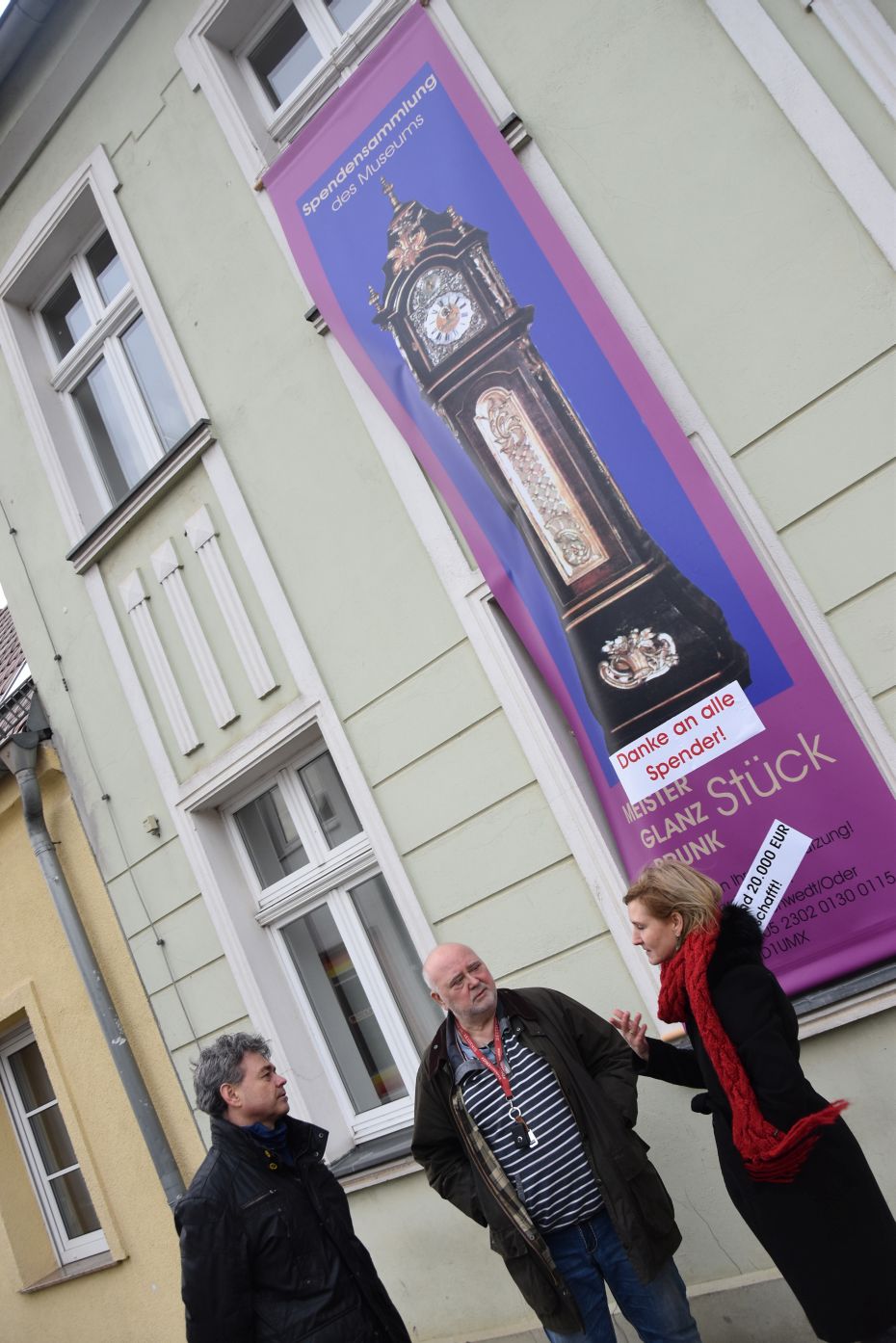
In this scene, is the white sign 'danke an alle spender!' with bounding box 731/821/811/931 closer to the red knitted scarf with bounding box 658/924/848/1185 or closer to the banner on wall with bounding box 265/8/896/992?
the banner on wall with bounding box 265/8/896/992

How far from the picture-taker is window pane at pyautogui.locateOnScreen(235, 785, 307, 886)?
617cm

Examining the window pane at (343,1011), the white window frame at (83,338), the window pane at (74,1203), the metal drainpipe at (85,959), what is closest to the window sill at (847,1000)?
the window pane at (343,1011)

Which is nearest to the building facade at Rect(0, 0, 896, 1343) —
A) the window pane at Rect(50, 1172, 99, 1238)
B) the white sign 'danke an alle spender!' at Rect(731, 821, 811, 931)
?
the white sign 'danke an alle spender!' at Rect(731, 821, 811, 931)

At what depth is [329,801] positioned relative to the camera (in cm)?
594

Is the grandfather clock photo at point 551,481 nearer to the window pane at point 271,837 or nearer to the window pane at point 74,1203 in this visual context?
the window pane at point 271,837

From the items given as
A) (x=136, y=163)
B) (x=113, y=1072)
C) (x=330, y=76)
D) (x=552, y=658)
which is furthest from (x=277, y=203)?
(x=113, y=1072)

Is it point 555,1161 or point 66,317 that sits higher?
point 66,317

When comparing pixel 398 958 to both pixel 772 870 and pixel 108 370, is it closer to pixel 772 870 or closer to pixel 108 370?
pixel 772 870

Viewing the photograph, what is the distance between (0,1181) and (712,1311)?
5.44 metres

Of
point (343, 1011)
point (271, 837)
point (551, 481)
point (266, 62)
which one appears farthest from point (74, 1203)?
point (266, 62)

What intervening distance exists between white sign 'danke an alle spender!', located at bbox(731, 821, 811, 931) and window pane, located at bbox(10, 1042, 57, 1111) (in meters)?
5.95

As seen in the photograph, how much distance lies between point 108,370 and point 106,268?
0.68 m

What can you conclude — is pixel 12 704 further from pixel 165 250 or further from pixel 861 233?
pixel 861 233

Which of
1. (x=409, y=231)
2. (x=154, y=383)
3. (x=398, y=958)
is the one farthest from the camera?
(x=154, y=383)
